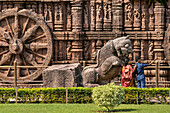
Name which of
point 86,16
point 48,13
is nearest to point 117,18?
point 86,16

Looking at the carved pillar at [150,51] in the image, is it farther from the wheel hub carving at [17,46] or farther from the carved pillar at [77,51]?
the wheel hub carving at [17,46]

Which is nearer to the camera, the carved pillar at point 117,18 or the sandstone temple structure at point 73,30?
the sandstone temple structure at point 73,30

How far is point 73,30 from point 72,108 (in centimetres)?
785

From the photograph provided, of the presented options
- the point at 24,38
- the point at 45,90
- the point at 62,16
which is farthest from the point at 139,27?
the point at 45,90

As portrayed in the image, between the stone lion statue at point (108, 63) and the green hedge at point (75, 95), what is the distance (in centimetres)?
180

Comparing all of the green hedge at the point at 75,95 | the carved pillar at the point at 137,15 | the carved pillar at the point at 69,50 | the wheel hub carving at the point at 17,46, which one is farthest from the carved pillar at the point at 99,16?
the green hedge at the point at 75,95

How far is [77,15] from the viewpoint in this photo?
22.9 metres

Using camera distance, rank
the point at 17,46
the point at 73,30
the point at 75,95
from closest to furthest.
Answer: the point at 75,95 → the point at 17,46 → the point at 73,30

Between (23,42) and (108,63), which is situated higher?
(23,42)

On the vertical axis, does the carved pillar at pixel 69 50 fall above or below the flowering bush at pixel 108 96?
above

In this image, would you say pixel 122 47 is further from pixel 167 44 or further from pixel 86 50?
pixel 167 44

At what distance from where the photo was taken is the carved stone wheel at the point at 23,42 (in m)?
22.6

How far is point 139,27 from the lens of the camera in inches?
913

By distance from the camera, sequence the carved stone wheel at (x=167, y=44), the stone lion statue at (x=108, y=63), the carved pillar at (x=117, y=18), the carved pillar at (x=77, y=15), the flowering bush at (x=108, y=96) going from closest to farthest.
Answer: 1. the flowering bush at (x=108, y=96)
2. the stone lion statue at (x=108, y=63)
3. the carved stone wheel at (x=167, y=44)
4. the carved pillar at (x=77, y=15)
5. the carved pillar at (x=117, y=18)
